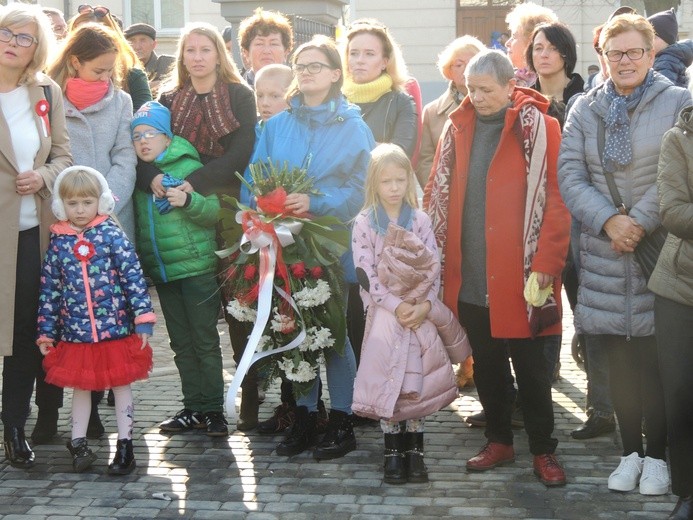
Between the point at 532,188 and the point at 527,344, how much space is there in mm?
758

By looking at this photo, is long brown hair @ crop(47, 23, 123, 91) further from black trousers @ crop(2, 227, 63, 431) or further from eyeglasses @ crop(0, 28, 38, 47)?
black trousers @ crop(2, 227, 63, 431)

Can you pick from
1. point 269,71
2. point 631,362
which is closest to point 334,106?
point 269,71

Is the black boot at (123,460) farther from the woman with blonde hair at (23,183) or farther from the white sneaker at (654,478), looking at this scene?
the white sneaker at (654,478)

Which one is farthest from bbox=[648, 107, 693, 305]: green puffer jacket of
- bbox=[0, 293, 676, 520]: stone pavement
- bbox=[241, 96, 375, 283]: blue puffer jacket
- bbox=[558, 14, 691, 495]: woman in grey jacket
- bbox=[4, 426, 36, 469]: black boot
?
bbox=[4, 426, 36, 469]: black boot

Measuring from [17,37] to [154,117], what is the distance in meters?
0.85

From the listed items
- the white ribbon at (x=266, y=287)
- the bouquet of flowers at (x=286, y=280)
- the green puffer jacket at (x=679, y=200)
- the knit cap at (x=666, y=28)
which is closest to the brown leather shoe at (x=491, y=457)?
the bouquet of flowers at (x=286, y=280)

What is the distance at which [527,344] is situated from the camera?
5680 millimetres

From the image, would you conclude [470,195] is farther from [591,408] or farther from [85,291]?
[85,291]

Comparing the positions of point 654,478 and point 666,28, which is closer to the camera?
point 654,478

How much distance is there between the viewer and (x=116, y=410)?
607 cm

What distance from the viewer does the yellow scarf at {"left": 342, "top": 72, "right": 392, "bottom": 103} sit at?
23.1 ft

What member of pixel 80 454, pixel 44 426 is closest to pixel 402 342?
pixel 80 454

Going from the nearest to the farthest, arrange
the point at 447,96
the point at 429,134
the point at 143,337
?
the point at 143,337
the point at 447,96
the point at 429,134

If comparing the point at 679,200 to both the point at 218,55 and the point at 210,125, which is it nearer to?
the point at 210,125
